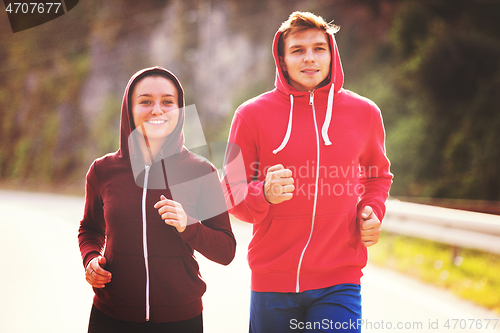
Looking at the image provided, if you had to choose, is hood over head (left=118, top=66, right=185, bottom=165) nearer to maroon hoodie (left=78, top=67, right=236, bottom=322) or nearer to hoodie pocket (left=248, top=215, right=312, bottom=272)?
maroon hoodie (left=78, top=67, right=236, bottom=322)

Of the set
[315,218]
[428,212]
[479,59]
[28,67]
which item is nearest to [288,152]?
[315,218]

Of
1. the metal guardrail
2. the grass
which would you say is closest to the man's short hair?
the grass

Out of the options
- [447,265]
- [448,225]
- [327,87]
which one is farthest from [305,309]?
[447,265]

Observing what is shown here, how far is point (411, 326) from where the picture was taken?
5.52 m

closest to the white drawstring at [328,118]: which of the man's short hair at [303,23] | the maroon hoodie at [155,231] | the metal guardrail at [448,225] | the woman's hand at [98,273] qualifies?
the man's short hair at [303,23]

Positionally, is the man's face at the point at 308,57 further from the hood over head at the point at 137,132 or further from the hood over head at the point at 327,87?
the hood over head at the point at 137,132

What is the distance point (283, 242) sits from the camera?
3160mm

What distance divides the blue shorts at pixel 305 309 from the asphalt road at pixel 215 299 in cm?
264

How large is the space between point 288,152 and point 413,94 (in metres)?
15.9

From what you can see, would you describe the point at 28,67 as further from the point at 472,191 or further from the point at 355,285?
the point at 355,285

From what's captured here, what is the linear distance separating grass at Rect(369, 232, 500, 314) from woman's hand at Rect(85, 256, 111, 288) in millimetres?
4537

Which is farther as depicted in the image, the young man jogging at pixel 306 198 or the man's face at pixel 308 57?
the man's face at pixel 308 57

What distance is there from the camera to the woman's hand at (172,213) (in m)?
2.65

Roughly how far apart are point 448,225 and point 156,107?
18.7 feet
